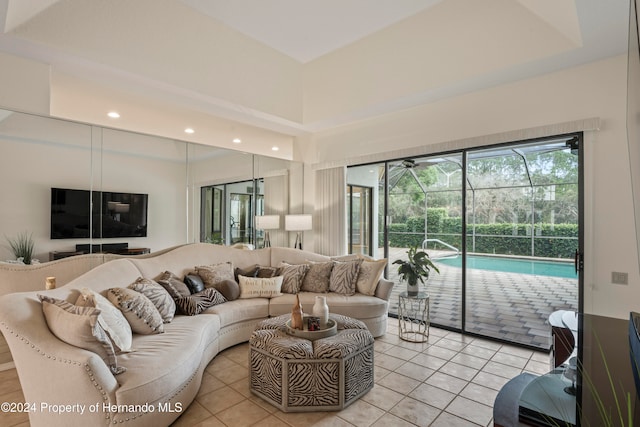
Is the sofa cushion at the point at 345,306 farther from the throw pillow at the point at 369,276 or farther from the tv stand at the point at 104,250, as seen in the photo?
the tv stand at the point at 104,250

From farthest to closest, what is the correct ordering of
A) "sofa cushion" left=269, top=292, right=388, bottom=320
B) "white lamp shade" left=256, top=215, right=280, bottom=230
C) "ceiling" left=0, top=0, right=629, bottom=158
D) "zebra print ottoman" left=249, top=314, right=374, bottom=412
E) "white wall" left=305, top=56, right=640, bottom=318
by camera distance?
"white lamp shade" left=256, top=215, right=280, bottom=230 → "sofa cushion" left=269, top=292, right=388, bottom=320 → "white wall" left=305, top=56, right=640, bottom=318 → "ceiling" left=0, top=0, right=629, bottom=158 → "zebra print ottoman" left=249, top=314, right=374, bottom=412

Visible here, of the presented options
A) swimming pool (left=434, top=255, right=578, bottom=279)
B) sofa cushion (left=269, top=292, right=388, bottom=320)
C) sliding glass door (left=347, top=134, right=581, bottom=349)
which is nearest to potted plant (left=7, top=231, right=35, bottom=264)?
sofa cushion (left=269, top=292, right=388, bottom=320)

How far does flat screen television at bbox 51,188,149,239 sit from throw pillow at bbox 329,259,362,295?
2438 millimetres

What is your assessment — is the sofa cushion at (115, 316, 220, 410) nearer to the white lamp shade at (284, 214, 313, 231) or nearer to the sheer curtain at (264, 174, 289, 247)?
the white lamp shade at (284, 214, 313, 231)

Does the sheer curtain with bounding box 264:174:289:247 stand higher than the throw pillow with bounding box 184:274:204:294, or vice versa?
the sheer curtain with bounding box 264:174:289:247

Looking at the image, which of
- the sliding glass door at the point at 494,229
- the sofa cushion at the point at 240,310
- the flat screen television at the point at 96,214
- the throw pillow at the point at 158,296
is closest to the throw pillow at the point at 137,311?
the throw pillow at the point at 158,296

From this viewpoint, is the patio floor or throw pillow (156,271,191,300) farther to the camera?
the patio floor

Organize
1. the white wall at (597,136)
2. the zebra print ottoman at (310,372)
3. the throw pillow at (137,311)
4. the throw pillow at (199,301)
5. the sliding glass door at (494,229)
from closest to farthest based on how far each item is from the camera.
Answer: the zebra print ottoman at (310,372) → the throw pillow at (137,311) → the white wall at (597,136) → the throw pillow at (199,301) → the sliding glass door at (494,229)

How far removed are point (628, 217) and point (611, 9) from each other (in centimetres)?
181

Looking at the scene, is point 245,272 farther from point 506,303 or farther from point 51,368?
point 506,303

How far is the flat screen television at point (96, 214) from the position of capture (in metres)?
3.31

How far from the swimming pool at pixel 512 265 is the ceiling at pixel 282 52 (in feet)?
6.90

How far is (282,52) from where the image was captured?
4676mm

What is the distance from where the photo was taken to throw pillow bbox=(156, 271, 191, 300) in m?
3.32
